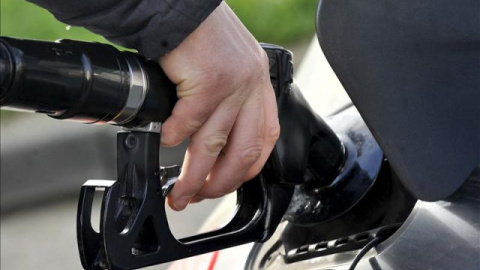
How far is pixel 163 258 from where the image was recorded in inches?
64.6

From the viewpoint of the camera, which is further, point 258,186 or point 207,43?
point 258,186

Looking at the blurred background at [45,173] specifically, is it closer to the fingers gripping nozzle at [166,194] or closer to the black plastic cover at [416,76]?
the fingers gripping nozzle at [166,194]

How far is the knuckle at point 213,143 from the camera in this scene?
1631 millimetres

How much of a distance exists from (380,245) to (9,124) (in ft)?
19.3

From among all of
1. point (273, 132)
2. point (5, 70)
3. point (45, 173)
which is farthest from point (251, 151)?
point (45, 173)

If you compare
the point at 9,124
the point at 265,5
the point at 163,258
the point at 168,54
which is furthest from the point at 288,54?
the point at 265,5

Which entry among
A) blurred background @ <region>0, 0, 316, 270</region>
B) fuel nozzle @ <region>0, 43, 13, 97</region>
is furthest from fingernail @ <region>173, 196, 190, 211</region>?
blurred background @ <region>0, 0, 316, 270</region>

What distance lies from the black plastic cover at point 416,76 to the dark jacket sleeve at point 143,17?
20cm

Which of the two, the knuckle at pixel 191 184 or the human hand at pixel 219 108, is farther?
the knuckle at pixel 191 184

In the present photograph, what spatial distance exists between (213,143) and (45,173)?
533cm

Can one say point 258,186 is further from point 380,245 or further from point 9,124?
point 9,124

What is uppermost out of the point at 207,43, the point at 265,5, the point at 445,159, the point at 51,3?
the point at 51,3

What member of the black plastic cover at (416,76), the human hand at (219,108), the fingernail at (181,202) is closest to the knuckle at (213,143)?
the human hand at (219,108)

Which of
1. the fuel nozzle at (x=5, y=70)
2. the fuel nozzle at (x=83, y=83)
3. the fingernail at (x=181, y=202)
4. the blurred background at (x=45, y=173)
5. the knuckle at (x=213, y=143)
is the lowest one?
the blurred background at (x=45, y=173)
